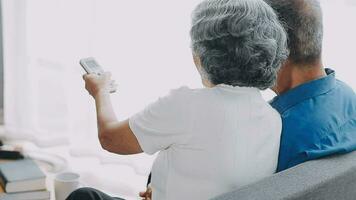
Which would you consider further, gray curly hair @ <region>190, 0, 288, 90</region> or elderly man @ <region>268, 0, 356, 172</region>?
elderly man @ <region>268, 0, 356, 172</region>

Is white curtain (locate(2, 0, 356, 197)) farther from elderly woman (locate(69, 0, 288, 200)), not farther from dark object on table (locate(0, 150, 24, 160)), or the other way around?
elderly woman (locate(69, 0, 288, 200))

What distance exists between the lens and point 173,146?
1.21m

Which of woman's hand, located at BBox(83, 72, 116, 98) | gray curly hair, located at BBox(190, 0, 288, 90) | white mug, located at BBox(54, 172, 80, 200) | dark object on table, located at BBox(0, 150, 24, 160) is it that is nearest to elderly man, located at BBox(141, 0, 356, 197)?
gray curly hair, located at BBox(190, 0, 288, 90)

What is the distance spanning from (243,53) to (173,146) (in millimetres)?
265

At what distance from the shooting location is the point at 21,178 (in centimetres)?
184

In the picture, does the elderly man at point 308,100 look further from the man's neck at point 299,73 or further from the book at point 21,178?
the book at point 21,178

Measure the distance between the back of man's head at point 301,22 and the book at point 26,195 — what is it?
1.02m

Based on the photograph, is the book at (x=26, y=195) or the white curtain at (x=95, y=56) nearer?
the book at (x=26, y=195)

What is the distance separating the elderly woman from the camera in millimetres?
1137

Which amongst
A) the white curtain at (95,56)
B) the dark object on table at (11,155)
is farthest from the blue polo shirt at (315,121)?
the dark object on table at (11,155)

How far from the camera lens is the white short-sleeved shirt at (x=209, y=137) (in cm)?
116

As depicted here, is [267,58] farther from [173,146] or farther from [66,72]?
[66,72]

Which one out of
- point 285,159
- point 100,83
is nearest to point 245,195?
point 285,159

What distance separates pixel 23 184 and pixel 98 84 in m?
0.56
